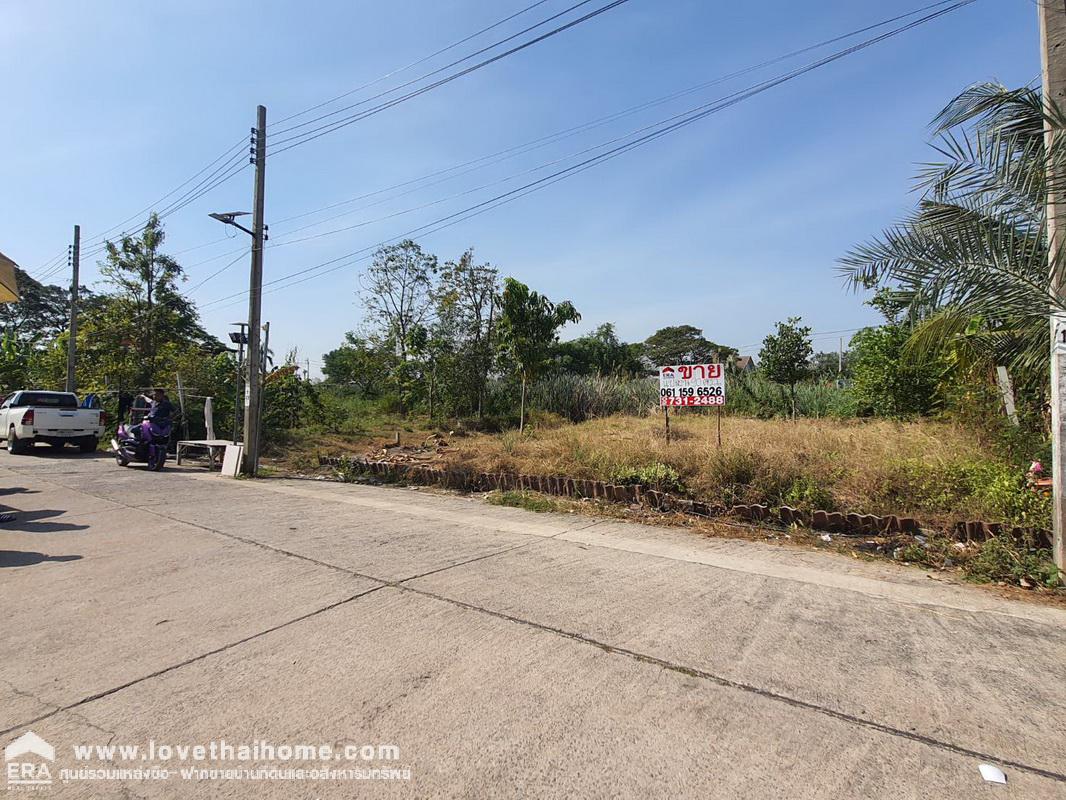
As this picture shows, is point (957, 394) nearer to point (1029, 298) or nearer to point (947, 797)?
point (1029, 298)

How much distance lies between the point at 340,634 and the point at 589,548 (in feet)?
9.72

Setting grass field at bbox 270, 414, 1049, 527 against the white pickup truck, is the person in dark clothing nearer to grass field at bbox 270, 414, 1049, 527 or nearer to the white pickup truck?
the white pickup truck

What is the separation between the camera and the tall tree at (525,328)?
19.6m

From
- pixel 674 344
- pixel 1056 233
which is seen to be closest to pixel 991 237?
pixel 1056 233

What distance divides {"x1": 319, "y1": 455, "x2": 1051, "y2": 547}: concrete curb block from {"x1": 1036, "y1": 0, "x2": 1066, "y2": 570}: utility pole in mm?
679

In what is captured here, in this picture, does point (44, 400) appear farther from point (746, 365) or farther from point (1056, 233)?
point (746, 365)

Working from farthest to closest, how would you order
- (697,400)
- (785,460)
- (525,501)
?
(697,400)
(525,501)
(785,460)

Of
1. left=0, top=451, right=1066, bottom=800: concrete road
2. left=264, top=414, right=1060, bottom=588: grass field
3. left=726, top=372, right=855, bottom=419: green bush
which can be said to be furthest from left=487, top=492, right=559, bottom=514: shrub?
left=726, top=372, right=855, bottom=419: green bush

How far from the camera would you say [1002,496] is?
19.1 ft

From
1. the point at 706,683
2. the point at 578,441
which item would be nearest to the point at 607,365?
the point at 578,441

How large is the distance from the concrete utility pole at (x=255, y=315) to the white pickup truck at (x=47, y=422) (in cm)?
665

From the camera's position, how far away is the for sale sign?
9961 millimetres

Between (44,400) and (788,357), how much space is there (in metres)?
21.7

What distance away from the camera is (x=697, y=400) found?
1015 centimetres
